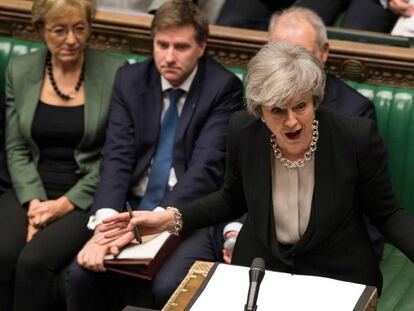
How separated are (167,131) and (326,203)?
0.99 metres

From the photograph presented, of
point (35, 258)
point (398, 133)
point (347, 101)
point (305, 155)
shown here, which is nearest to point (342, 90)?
point (347, 101)

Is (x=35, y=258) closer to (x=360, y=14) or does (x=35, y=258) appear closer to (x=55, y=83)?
(x=55, y=83)

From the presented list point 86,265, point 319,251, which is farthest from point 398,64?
point 86,265

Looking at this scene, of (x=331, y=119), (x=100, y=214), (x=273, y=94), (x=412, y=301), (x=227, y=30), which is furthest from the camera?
(x=227, y=30)

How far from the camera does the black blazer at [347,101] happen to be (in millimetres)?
3119

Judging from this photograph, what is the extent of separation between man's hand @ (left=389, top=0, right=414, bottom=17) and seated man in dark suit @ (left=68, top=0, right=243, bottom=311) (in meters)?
0.81

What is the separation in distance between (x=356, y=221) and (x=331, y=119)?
0.31 metres

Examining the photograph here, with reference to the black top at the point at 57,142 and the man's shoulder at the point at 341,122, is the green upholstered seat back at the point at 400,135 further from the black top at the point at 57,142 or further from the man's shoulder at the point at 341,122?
the black top at the point at 57,142

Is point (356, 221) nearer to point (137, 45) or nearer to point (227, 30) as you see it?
point (227, 30)

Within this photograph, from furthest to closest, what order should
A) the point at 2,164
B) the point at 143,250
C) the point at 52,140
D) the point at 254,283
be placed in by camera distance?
the point at 2,164
the point at 52,140
the point at 143,250
the point at 254,283

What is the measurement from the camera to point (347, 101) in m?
3.14

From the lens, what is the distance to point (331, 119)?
2525mm

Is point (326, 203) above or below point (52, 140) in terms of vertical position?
above

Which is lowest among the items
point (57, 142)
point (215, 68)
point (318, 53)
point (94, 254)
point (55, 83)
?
point (94, 254)
